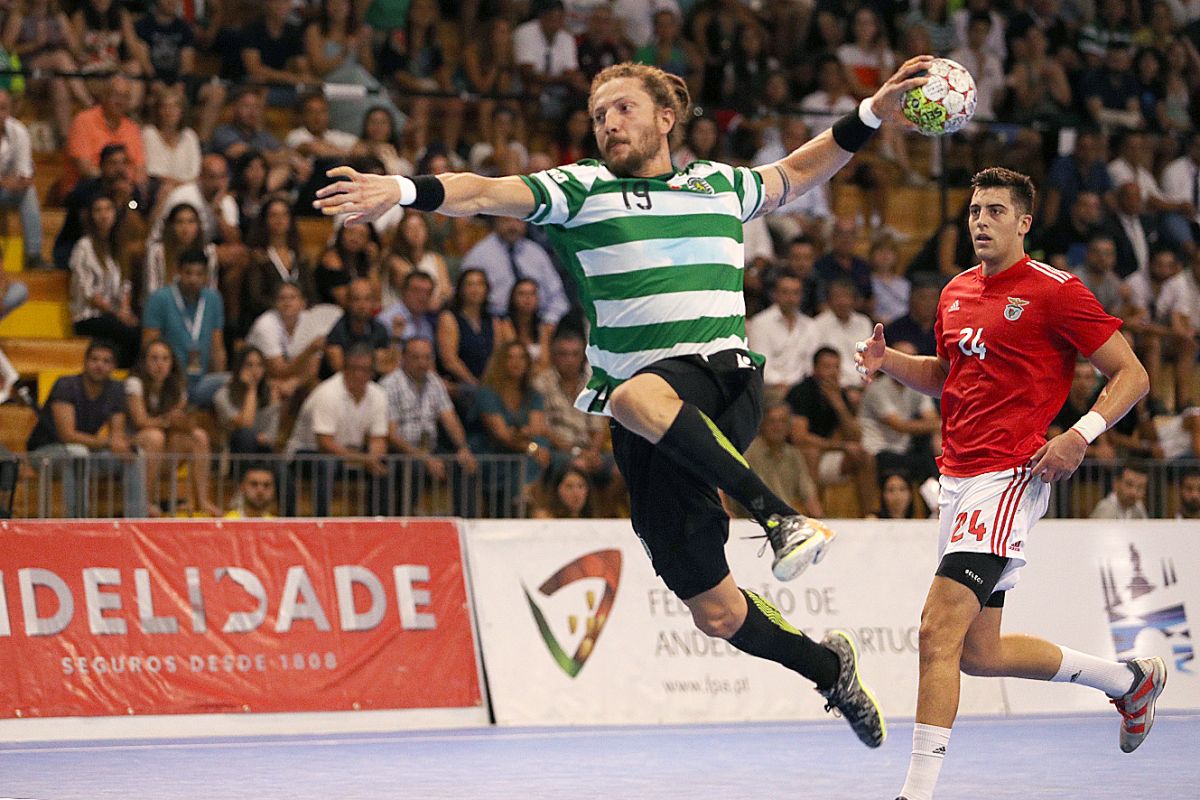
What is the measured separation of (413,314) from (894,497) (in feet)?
14.0

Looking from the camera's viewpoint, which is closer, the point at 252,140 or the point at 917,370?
the point at 917,370

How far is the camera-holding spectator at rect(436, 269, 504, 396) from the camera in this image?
1413 centimetres

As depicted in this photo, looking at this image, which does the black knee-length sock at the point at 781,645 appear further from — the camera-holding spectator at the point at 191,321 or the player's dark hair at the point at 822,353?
the player's dark hair at the point at 822,353

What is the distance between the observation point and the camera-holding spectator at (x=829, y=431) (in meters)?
14.3

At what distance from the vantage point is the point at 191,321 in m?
13.6

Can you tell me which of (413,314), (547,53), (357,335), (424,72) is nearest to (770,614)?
(357,335)

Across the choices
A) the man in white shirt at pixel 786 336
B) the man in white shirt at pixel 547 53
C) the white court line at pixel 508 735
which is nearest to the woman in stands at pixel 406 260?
the man in white shirt at pixel 786 336

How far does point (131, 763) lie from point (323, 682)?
6.76ft

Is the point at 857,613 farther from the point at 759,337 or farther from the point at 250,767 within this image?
the point at 250,767

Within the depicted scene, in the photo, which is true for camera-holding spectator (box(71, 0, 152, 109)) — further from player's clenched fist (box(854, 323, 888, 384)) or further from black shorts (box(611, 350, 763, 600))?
black shorts (box(611, 350, 763, 600))

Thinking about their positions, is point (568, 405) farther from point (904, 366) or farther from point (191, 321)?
point (904, 366)

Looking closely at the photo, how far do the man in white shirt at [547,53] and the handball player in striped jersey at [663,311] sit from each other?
10440mm

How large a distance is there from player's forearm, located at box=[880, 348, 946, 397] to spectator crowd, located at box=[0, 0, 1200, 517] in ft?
17.1

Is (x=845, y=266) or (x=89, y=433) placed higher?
(x=845, y=266)
